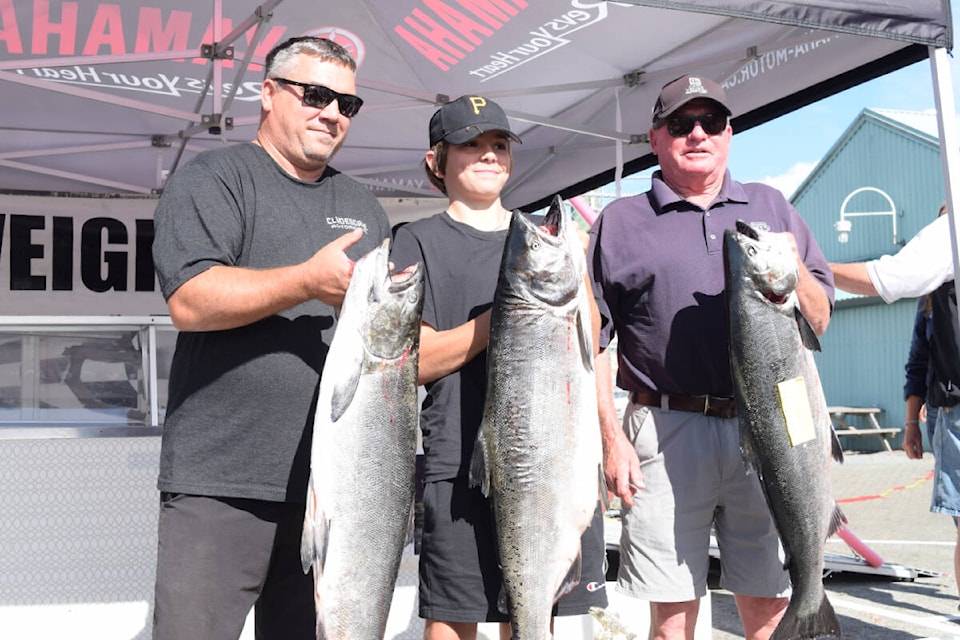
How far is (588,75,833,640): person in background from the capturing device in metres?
3.02

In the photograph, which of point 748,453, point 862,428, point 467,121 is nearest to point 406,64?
point 467,121

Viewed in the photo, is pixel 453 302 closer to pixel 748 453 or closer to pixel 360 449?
pixel 360 449

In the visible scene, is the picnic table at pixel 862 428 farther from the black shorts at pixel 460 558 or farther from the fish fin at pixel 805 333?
the black shorts at pixel 460 558

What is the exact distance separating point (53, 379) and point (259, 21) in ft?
8.02

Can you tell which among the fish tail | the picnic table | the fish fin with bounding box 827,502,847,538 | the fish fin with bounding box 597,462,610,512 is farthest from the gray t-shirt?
the picnic table

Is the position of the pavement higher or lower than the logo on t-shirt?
lower

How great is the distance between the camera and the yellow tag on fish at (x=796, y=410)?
2709 millimetres

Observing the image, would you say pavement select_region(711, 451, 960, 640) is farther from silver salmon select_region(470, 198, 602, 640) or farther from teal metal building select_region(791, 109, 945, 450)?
teal metal building select_region(791, 109, 945, 450)

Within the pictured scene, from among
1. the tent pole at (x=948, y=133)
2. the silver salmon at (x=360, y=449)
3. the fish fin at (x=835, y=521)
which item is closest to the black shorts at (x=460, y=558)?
the silver salmon at (x=360, y=449)

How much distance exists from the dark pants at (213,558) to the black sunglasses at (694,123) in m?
1.79

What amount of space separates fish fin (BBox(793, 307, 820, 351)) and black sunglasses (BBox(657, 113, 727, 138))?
30.4 inches

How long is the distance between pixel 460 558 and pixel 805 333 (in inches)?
48.8

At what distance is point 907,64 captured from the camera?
4.82 metres

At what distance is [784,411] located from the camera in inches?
107
